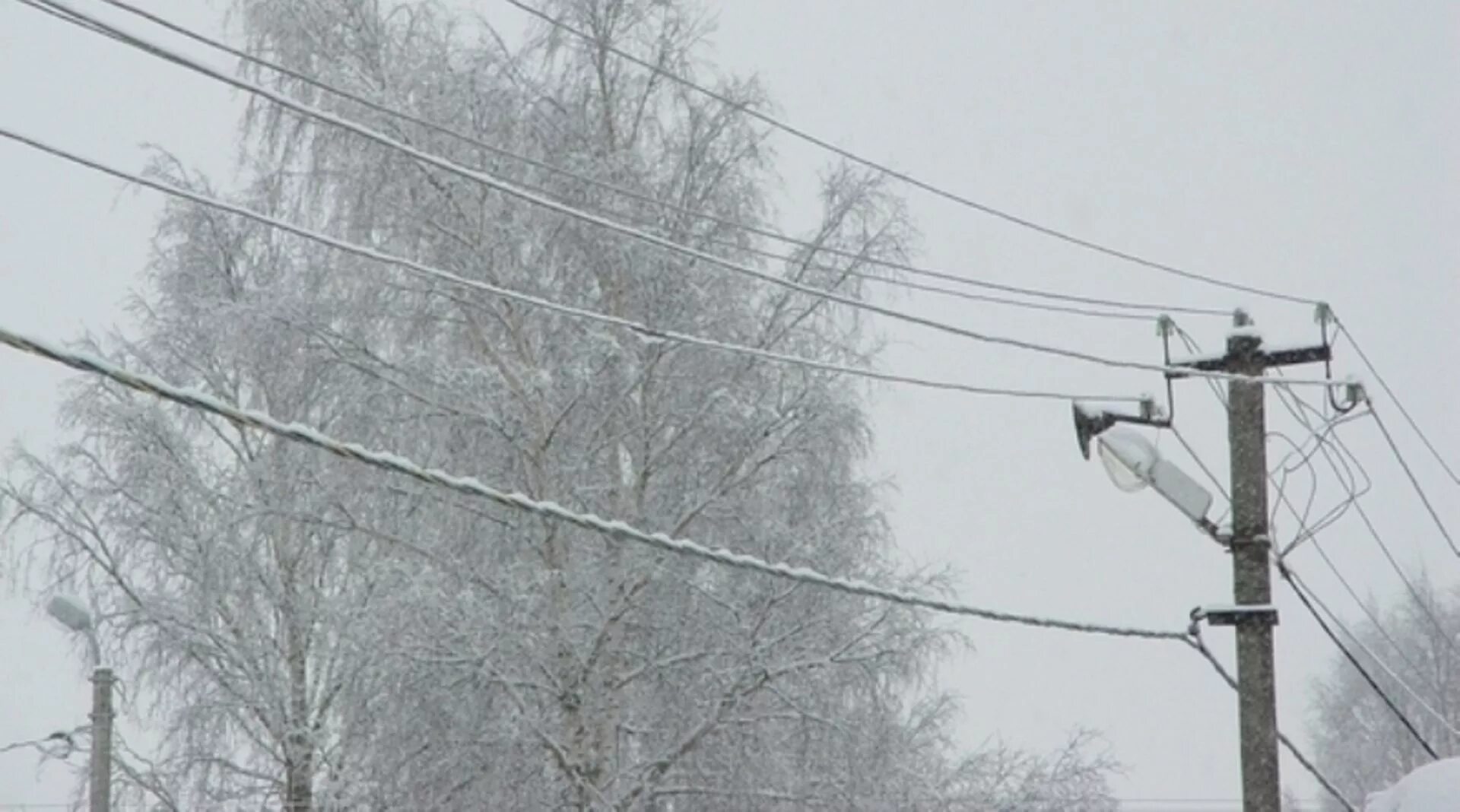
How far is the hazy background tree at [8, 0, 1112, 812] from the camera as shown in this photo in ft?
56.3

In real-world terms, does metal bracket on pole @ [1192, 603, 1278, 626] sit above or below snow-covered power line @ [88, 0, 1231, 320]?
below

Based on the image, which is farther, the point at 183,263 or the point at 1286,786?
the point at 1286,786

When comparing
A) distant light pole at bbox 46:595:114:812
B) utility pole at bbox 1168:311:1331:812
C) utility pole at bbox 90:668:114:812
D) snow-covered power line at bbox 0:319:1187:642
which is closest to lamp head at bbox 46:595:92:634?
distant light pole at bbox 46:595:114:812

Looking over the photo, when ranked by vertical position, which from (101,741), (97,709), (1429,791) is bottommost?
(1429,791)

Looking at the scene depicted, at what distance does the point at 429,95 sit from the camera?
18000mm

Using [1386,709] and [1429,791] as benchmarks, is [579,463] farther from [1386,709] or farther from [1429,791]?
[1386,709]

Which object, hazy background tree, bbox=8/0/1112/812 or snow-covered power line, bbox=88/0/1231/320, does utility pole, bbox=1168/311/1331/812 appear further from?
hazy background tree, bbox=8/0/1112/812

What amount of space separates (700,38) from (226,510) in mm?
6180

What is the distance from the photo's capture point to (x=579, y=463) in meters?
17.9

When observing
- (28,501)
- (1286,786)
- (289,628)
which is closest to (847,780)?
(289,628)

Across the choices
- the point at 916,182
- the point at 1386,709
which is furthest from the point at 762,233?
the point at 1386,709

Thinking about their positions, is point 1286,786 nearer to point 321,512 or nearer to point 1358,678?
point 1358,678

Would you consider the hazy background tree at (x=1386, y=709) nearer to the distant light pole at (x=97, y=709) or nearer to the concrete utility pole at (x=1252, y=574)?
the concrete utility pole at (x=1252, y=574)

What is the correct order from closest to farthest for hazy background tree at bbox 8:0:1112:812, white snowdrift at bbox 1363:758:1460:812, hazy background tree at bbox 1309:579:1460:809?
1. white snowdrift at bbox 1363:758:1460:812
2. hazy background tree at bbox 8:0:1112:812
3. hazy background tree at bbox 1309:579:1460:809
